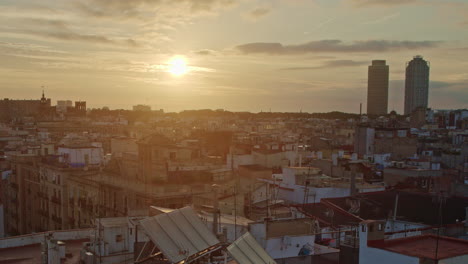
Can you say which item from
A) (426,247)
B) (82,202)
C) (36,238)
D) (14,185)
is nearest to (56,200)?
(82,202)

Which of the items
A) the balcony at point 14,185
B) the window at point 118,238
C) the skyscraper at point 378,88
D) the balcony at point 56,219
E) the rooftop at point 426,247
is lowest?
the balcony at point 56,219

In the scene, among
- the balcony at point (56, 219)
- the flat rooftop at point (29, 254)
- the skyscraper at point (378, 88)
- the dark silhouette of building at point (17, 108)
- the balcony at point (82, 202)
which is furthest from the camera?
the skyscraper at point (378, 88)

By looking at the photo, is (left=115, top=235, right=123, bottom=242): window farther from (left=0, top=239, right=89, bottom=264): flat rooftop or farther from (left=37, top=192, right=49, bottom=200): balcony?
(left=37, top=192, right=49, bottom=200): balcony

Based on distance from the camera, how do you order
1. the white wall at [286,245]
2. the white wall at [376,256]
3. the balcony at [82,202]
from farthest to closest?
1. the balcony at [82,202]
2. the white wall at [286,245]
3. the white wall at [376,256]

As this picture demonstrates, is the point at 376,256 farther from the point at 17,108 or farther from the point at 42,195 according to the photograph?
the point at 17,108

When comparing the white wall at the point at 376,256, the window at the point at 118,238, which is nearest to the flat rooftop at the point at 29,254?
the window at the point at 118,238

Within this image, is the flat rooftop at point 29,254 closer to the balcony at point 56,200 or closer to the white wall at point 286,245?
the white wall at point 286,245

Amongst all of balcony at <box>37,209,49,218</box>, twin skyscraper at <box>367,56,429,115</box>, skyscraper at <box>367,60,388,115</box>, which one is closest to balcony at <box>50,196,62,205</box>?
balcony at <box>37,209,49,218</box>
